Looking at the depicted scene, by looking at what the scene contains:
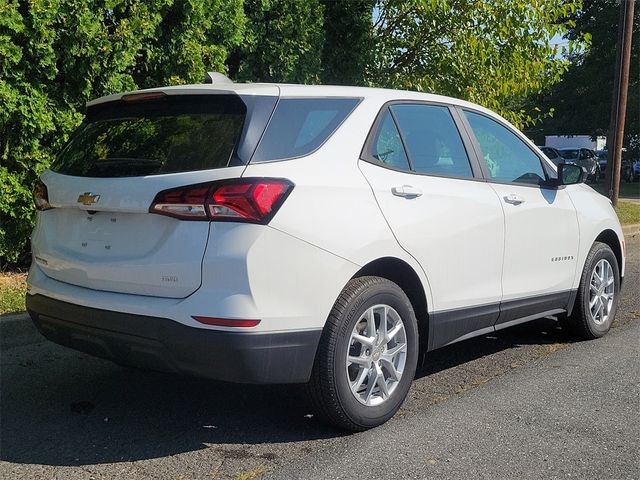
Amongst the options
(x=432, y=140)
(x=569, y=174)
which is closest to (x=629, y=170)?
(x=569, y=174)

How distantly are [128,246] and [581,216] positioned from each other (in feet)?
11.2

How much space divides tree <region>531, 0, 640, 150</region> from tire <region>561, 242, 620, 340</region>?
22.4 metres

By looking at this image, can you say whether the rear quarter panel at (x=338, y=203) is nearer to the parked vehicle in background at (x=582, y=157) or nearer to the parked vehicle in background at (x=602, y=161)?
the parked vehicle in background at (x=582, y=157)

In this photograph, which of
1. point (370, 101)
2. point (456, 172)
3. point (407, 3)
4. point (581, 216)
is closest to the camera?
point (370, 101)

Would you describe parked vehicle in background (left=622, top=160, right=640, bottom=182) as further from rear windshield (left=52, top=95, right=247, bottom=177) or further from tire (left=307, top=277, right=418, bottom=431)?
rear windshield (left=52, top=95, right=247, bottom=177)

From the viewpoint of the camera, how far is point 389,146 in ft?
13.3

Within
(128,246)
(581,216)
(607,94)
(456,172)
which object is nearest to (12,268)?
(128,246)

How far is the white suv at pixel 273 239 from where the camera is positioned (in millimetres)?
3285

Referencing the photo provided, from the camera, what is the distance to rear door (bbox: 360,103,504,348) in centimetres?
392

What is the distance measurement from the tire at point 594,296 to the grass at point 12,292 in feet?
13.8

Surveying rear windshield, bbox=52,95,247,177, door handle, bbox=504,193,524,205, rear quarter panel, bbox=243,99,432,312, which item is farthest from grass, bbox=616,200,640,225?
rear windshield, bbox=52,95,247,177

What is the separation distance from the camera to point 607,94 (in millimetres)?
29281

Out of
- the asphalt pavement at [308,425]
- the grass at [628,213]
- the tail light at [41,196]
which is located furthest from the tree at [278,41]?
the grass at [628,213]

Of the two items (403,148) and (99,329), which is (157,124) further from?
(403,148)
